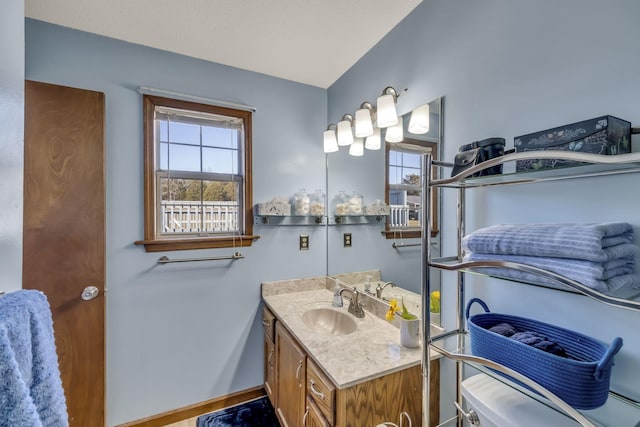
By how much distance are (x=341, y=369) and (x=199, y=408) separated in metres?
1.42

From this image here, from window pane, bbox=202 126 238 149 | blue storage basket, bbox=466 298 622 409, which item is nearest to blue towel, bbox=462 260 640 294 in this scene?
blue storage basket, bbox=466 298 622 409

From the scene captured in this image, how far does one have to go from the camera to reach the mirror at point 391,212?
4.65 ft

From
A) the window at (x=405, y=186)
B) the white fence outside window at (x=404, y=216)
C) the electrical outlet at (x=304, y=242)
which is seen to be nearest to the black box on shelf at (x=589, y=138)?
the window at (x=405, y=186)

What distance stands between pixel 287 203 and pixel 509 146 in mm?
1450

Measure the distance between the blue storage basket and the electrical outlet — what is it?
1.45m

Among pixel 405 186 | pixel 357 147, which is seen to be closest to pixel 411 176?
pixel 405 186

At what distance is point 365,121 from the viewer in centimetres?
167

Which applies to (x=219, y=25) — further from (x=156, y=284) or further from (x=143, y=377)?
(x=143, y=377)

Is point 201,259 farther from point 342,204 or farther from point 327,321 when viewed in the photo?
point 342,204

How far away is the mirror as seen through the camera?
1418 millimetres

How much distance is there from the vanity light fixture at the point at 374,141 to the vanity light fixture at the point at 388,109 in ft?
0.73

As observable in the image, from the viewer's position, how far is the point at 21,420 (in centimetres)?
47

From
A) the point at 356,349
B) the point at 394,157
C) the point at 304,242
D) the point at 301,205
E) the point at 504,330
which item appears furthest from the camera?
the point at 304,242

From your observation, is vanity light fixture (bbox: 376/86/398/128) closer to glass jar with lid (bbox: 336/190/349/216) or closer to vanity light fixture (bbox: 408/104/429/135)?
vanity light fixture (bbox: 408/104/429/135)
